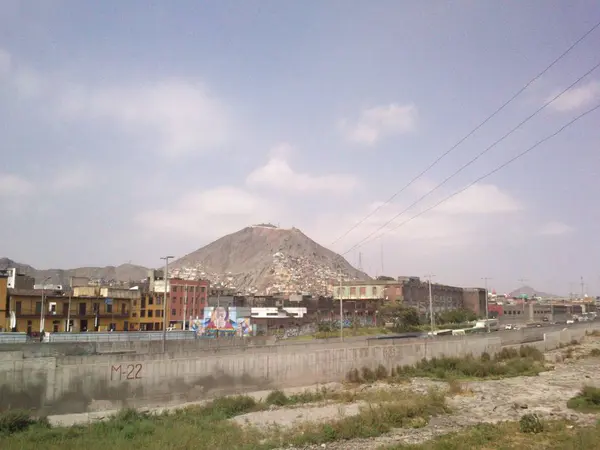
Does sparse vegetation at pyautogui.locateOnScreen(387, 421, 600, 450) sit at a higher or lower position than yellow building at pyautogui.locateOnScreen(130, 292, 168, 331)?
lower

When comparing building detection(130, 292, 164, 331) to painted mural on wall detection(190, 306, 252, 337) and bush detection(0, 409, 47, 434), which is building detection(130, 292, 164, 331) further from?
bush detection(0, 409, 47, 434)

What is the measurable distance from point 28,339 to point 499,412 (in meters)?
46.6

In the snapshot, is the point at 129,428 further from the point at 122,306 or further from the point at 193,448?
the point at 122,306

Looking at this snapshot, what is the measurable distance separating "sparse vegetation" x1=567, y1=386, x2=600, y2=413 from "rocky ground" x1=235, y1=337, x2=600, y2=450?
0.69 m

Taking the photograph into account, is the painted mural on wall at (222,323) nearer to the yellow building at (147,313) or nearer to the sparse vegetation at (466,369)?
the yellow building at (147,313)

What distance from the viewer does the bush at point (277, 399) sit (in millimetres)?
38406

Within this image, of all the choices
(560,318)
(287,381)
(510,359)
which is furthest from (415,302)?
(287,381)

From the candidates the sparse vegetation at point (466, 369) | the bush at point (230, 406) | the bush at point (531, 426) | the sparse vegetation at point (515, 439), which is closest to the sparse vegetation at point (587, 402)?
the sparse vegetation at point (515, 439)

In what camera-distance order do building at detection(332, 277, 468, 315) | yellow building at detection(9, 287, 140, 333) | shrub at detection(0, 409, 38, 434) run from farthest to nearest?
building at detection(332, 277, 468, 315)
yellow building at detection(9, 287, 140, 333)
shrub at detection(0, 409, 38, 434)

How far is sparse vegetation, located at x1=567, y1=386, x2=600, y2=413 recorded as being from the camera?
32.0 meters

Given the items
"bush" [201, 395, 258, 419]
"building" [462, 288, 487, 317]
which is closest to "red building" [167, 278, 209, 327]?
"bush" [201, 395, 258, 419]

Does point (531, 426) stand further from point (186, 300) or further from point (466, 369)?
point (186, 300)

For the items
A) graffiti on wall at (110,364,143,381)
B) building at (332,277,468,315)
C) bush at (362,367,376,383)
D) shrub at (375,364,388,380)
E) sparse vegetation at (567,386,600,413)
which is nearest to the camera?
sparse vegetation at (567,386,600,413)

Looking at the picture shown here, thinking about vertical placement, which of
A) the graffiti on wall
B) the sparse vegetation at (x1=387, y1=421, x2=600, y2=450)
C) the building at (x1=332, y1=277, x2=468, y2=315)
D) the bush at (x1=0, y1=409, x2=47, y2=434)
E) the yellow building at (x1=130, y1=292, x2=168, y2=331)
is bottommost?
the bush at (x1=0, y1=409, x2=47, y2=434)
